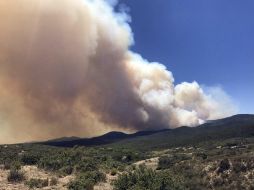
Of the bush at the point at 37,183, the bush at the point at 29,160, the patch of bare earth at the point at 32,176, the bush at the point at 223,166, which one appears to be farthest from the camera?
the bush at the point at 29,160

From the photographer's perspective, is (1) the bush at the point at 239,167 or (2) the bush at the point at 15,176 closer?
(2) the bush at the point at 15,176

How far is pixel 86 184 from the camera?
38.4 metres

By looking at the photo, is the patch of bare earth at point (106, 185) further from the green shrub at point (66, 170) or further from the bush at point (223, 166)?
the bush at point (223, 166)

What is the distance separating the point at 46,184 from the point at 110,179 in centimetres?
777

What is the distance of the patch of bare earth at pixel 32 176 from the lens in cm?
3794

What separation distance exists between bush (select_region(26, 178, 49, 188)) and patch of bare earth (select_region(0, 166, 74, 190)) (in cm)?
48

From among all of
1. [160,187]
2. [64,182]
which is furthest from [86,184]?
[160,187]

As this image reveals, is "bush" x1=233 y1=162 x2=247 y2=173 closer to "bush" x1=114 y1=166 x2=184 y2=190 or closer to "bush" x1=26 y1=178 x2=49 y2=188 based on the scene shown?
"bush" x1=114 y1=166 x2=184 y2=190

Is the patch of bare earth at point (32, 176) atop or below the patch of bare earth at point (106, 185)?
atop

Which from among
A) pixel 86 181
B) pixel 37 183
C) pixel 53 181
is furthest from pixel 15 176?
pixel 86 181

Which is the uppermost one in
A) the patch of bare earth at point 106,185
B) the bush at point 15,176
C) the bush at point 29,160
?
the bush at point 29,160

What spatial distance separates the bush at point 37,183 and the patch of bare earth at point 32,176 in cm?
48

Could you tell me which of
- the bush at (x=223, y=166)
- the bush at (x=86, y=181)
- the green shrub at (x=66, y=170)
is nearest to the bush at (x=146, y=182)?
the bush at (x=86, y=181)

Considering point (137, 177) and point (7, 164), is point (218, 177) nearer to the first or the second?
point (137, 177)
